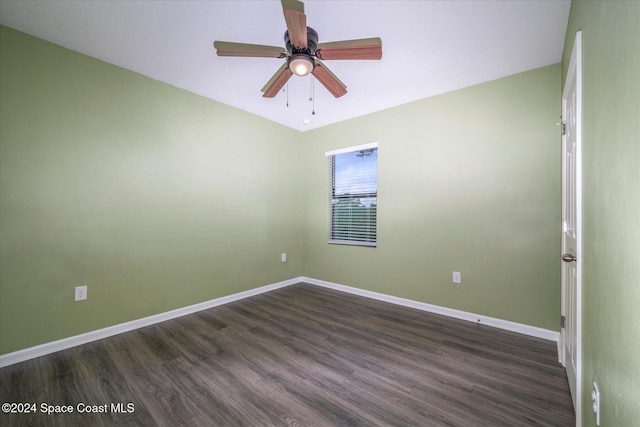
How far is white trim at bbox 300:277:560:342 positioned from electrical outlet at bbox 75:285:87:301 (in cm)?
281

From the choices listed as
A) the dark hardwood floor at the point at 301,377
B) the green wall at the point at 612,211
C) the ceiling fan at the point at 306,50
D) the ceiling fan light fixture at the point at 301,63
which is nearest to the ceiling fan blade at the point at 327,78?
the ceiling fan at the point at 306,50

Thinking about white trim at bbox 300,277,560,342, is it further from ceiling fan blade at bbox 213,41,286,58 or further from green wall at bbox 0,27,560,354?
ceiling fan blade at bbox 213,41,286,58

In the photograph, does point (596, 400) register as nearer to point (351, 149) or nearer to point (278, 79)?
point (278, 79)

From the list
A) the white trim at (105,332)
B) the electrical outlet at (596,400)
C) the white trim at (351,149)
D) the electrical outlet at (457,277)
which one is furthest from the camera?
the white trim at (351,149)

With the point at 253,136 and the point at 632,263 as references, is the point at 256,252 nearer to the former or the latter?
the point at 253,136

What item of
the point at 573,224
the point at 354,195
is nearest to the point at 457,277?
the point at 573,224

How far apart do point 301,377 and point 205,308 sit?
5.81 feet

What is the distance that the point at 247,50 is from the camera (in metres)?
1.72

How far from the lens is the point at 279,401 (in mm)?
1589

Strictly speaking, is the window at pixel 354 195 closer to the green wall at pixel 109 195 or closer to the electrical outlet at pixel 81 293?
the green wall at pixel 109 195

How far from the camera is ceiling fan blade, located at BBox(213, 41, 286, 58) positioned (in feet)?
5.55

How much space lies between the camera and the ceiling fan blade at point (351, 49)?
1606 mm

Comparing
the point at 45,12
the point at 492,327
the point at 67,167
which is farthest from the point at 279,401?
the point at 45,12

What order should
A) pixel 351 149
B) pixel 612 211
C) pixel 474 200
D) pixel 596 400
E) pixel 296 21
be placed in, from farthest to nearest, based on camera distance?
pixel 351 149 < pixel 474 200 < pixel 296 21 < pixel 596 400 < pixel 612 211
